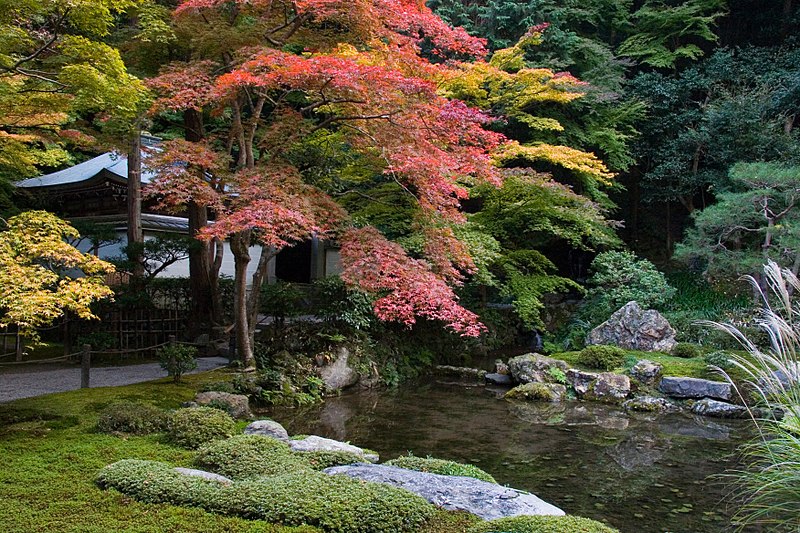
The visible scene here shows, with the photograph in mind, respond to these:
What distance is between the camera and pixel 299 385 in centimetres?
999

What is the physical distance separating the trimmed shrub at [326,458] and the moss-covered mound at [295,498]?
734mm

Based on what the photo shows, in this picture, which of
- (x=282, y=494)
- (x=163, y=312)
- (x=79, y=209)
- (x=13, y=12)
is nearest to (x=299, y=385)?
(x=163, y=312)

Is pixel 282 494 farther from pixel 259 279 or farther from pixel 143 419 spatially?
pixel 259 279

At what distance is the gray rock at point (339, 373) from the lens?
420 inches

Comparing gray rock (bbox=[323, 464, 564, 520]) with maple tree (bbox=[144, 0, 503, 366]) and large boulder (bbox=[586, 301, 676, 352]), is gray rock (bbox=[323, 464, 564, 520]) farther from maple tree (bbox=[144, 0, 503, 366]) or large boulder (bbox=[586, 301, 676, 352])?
large boulder (bbox=[586, 301, 676, 352])

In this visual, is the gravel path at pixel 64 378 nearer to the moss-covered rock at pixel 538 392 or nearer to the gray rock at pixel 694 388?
the moss-covered rock at pixel 538 392

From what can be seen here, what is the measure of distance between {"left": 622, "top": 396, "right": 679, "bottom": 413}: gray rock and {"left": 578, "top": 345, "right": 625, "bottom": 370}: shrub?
114 centimetres

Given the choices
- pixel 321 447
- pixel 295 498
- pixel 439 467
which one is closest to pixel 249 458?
pixel 321 447

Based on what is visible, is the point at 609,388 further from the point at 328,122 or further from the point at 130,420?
the point at 130,420

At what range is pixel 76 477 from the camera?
4.77 metres

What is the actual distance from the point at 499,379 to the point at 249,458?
796 centimetres

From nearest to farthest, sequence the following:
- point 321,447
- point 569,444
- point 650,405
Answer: point 321,447
point 569,444
point 650,405

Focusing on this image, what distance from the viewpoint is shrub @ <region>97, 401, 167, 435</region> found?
620cm

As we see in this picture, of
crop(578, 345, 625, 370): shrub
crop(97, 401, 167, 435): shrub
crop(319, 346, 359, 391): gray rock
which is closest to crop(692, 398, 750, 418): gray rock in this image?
crop(578, 345, 625, 370): shrub
